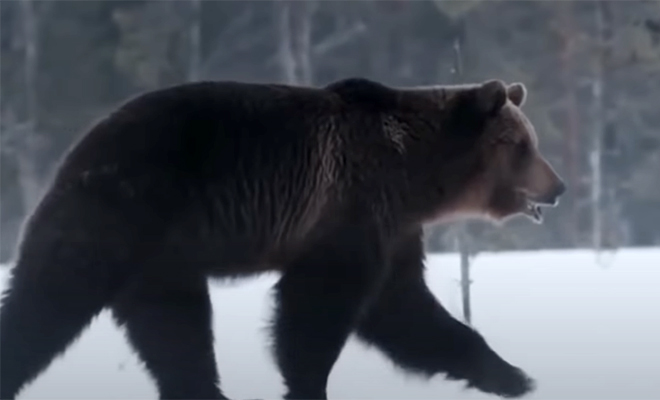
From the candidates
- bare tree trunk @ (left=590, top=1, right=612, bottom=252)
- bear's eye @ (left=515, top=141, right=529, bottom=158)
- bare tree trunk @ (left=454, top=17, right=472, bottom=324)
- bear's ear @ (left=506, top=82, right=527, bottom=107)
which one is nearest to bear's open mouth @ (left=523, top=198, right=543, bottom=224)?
bear's eye @ (left=515, top=141, right=529, bottom=158)

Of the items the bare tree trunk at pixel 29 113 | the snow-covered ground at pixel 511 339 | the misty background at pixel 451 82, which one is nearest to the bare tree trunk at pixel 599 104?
the misty background at pixel 451 82

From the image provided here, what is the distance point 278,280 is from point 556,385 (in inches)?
29.1

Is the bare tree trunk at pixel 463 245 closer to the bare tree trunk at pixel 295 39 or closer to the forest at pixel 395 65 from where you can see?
the forest at pixel 395 65

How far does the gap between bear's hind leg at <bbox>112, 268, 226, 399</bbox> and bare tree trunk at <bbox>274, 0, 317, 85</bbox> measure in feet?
3.59

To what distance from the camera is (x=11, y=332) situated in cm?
272

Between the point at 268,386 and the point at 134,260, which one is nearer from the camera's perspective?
the point at 134,260

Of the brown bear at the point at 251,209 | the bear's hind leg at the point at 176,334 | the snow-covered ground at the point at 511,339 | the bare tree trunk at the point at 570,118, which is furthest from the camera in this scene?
the bare tree trunk at the point at 570,118

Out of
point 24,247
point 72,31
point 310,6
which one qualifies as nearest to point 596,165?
point 310,6

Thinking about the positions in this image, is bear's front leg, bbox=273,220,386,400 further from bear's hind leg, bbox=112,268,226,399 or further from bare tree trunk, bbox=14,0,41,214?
bare tree trunk, bbox=14,0,41,214

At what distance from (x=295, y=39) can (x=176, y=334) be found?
1241 millimetres

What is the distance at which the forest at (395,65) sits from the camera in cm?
390

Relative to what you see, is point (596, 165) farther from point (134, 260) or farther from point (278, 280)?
point (134, 260)

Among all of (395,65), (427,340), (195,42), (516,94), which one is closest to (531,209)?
(516,94)

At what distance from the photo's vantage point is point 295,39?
395cm
